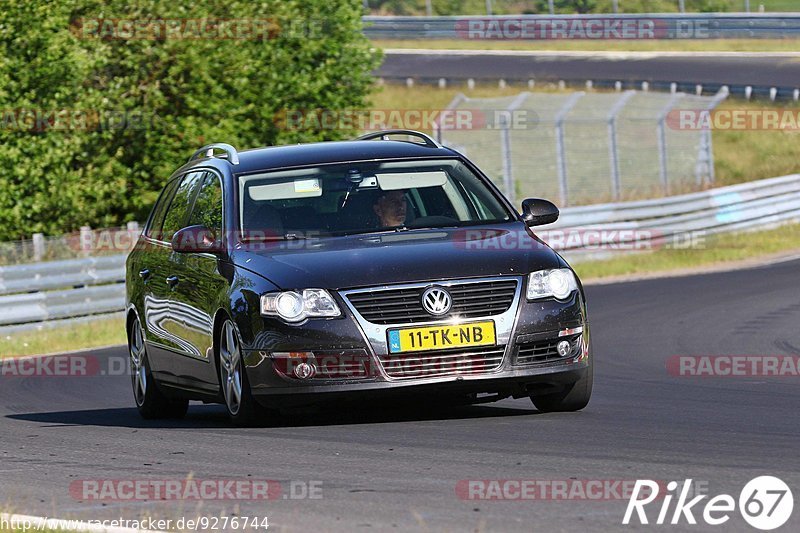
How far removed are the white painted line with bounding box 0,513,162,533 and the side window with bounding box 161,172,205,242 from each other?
4.52m

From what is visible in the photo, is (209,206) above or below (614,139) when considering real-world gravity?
above

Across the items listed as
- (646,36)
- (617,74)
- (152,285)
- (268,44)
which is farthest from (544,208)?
(646,36)

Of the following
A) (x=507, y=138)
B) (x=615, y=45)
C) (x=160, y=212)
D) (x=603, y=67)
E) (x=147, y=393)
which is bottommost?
(x=615, y=45)

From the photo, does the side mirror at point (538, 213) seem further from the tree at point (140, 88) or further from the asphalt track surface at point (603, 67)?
the asphalt track surface at point (603, 67)

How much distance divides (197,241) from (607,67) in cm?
4773

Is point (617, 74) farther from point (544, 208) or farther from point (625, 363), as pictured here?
point (544, 208)

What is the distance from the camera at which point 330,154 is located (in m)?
10.2

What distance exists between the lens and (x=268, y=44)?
32.0m

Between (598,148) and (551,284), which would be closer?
(551,284)
